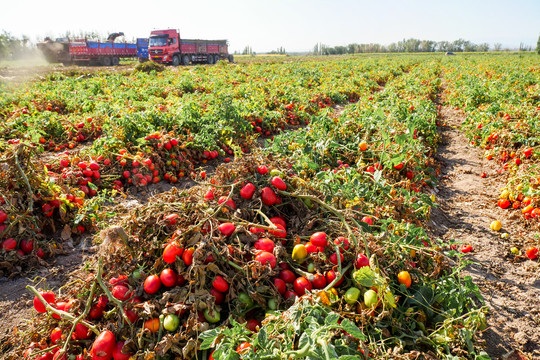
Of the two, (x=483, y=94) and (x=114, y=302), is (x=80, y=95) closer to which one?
(x=114, y=302)

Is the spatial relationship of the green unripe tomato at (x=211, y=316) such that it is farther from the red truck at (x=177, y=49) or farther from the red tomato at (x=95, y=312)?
the red truck at (x=177, y=49)

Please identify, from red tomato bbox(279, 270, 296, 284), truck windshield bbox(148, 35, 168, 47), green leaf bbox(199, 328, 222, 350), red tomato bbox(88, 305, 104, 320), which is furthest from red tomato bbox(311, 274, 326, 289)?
truck windshield bbox(148, 35, 168, 47)

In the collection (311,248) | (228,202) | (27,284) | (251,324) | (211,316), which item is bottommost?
(27,284)

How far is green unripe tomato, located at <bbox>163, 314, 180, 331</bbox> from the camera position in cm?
198

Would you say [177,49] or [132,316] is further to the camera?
[177,49]

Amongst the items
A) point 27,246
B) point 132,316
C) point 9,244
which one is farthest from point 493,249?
point 9,244

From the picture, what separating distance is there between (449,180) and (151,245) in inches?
220

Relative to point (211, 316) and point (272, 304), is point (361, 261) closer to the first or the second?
point (272, 304)

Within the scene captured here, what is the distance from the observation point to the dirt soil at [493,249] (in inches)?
108

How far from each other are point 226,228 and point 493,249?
3.42 meters

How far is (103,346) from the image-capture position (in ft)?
6.42

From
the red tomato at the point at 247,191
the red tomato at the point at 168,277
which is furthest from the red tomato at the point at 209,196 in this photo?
the red tomato at the point at 168,277

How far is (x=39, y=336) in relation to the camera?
2338 mm

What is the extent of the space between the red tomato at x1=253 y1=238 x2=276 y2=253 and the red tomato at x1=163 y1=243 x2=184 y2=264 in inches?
21.4
